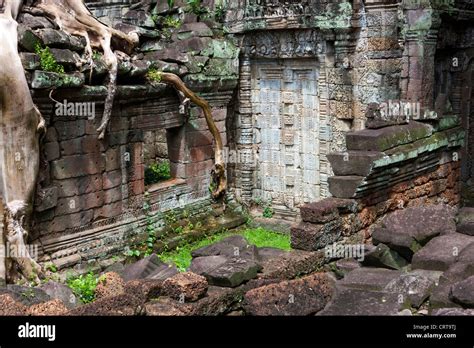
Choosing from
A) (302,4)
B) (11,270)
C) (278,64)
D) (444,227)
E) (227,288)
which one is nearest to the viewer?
(227,288)

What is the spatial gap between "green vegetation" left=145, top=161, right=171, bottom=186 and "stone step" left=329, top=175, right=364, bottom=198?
6339 mm

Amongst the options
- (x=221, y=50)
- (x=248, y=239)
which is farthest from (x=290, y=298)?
(x=221, y=50)

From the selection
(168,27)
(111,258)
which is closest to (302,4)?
(168,27)

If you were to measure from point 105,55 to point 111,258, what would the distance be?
3303mm

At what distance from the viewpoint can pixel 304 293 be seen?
560 centimetres

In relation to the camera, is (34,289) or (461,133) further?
(461,133)

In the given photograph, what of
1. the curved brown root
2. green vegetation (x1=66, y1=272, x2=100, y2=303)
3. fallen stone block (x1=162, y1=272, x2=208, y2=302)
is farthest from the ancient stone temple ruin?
the curved brown root

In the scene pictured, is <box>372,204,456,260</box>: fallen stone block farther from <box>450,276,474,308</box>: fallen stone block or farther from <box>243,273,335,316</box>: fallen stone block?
<box>450,276,474,308</box>: fallen stone block

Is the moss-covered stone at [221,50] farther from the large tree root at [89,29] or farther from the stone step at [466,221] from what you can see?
the stone step at [466,221]

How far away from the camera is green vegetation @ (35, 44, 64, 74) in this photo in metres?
10.1

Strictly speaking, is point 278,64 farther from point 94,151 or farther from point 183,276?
point 183,276

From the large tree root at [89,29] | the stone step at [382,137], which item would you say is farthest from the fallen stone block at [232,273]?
the large tree root at [89,29]

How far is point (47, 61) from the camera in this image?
10141mm

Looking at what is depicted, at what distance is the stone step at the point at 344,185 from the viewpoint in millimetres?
8727
